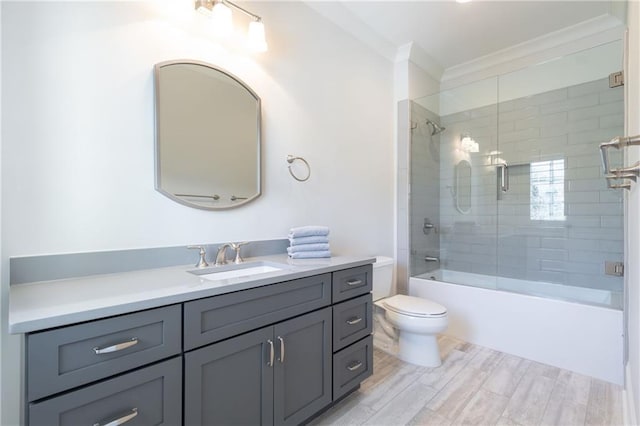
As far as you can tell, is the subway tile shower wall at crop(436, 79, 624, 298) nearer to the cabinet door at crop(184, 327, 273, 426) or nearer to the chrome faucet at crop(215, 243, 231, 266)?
the chrome faucet at crop(215, 243, 231, 266)

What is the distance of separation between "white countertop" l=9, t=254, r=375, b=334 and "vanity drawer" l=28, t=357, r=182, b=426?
197 mm

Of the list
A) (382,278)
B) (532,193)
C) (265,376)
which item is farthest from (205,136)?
(532,193)

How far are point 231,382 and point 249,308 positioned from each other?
0.27m

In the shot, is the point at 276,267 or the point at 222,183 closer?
the point at 276,267

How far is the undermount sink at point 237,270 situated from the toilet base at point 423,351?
1220 mm

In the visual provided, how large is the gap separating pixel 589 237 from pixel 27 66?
3.81 meters

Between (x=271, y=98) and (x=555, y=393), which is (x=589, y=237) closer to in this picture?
(x=555, y=393)

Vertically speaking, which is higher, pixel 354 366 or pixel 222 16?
pixel 222 16

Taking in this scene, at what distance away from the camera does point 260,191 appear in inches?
72.4

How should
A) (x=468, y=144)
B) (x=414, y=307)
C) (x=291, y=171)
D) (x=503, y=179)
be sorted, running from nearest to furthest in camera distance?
(x=291, y=171), (x=414, y=307), (x=503, y=179), (x=468, y=144)

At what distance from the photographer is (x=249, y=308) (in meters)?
1.18

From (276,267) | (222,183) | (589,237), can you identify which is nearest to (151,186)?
(222,183)

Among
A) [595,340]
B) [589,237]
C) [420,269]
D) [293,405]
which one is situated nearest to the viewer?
[293,405]

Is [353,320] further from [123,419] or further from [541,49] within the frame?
[541,49]
